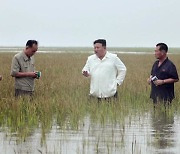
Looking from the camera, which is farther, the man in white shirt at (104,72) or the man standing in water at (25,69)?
the man standing in water at (25,69)

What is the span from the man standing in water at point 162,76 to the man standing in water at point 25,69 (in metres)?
1.96

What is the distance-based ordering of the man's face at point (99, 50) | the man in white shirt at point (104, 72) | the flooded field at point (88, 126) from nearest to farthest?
the flooded field at point (88, 126) < the man's face at point (99, 50) < the man in white shirt at point (104, 72)

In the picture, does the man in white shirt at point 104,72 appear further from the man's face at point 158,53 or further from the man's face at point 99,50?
the man's face at point 158,53

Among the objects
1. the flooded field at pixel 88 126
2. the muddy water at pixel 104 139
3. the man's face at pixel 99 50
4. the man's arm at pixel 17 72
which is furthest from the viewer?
the man's arm at pixel 17 72

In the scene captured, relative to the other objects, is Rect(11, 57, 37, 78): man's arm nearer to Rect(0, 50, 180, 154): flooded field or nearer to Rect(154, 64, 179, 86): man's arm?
Rect(0, 50, 180, 154): flooded field

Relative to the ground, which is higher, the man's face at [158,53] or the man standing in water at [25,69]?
the man's face at [158,53]

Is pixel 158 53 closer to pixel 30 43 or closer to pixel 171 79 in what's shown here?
pixel 171 79

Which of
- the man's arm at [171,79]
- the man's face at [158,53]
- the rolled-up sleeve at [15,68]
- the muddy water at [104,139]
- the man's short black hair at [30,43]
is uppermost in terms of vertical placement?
the man's short black hair at [30,43]

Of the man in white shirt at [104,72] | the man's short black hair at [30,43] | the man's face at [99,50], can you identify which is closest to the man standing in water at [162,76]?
the man in white shirt at [104,72]

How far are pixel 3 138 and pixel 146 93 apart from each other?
537 centimetres

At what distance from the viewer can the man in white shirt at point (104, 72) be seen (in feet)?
29.5

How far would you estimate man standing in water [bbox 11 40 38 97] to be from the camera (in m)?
9.09

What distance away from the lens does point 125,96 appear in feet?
39.0

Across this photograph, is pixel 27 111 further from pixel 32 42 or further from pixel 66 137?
pixel 66 137
